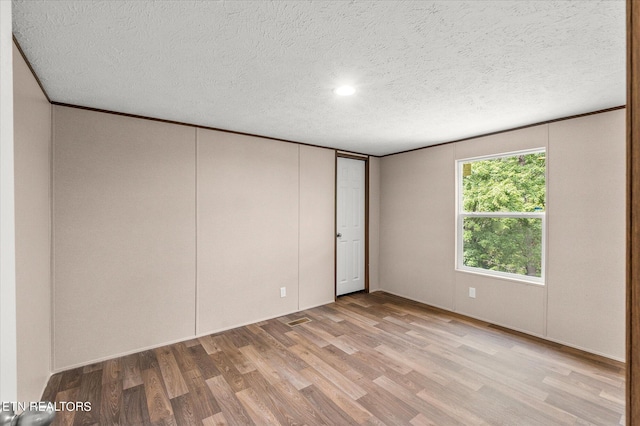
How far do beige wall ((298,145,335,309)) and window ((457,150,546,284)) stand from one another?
174 cm

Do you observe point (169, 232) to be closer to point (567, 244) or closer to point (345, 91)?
point (345, 91)

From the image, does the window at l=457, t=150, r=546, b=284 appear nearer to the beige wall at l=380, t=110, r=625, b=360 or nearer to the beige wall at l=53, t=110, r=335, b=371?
Result: the beige wall at l=380, t=110, r=625, b=360

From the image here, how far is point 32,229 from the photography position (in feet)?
6.39

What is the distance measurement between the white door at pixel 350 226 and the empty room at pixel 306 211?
0.24m

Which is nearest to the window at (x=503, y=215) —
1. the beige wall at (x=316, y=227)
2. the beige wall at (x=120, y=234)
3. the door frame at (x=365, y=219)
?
the door frame at (x=365, y=219)

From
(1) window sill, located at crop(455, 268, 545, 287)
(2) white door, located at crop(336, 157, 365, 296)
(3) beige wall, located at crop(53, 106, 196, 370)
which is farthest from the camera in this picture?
(2) white door, located at crop(336, 157, 365, 296)

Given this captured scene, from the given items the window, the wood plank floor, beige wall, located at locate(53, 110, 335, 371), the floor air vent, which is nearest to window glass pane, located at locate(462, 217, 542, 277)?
the window

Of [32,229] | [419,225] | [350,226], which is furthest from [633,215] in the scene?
[350,226]

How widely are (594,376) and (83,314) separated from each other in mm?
4330

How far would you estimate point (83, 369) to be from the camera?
258 cm

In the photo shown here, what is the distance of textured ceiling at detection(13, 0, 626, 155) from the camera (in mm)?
1429

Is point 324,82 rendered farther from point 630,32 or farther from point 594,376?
point 594,376

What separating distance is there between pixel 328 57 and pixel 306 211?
8.24ft

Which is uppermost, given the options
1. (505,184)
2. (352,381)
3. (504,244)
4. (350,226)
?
(505,184)
